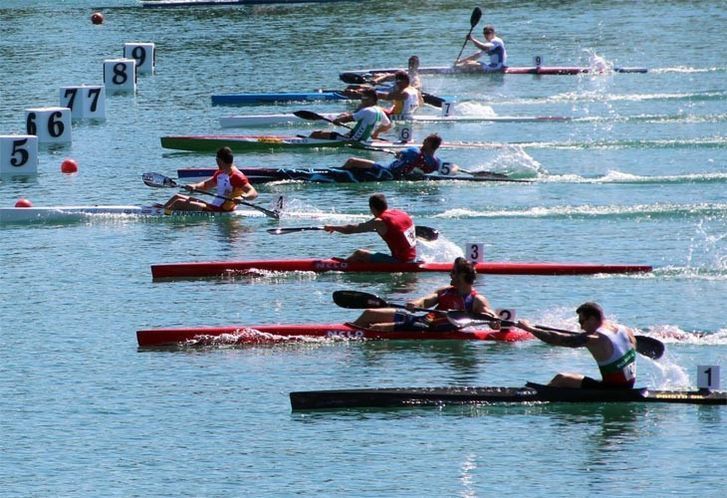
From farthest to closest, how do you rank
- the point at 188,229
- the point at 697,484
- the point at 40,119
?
the point at 40,119
the point at 188,229
the point at 697,484

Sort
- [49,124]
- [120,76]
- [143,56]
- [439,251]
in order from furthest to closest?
[143,56], [120,76], [49,124], [439,251]

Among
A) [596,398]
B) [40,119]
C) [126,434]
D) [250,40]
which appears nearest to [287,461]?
[126,434]

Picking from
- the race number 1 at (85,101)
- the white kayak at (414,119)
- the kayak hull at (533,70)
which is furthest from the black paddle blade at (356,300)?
the kayak hull at (533,70)

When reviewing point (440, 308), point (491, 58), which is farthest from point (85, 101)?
point (440, 308)

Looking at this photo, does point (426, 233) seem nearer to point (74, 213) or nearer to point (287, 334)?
point (287, 334)

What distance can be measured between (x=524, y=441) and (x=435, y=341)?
357 centimetres

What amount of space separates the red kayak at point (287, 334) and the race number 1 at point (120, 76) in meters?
24.0

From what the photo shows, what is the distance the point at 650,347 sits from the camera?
17.7 metres

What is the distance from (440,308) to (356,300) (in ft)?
3.36

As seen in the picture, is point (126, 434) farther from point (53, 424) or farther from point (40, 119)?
point (40, 119)

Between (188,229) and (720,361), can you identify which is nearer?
(720,361)

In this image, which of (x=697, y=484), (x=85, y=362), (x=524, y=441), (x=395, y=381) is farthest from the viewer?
(x=85, y=362)

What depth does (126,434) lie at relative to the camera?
17.2 meters

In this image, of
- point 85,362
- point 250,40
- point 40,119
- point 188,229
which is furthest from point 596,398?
point 250,40
